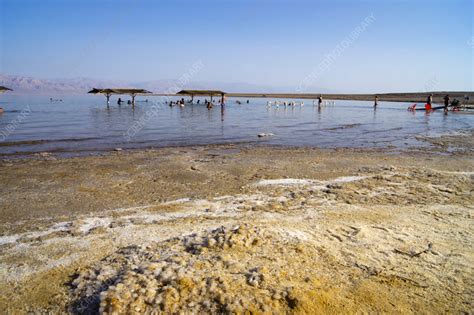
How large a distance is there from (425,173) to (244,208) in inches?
268

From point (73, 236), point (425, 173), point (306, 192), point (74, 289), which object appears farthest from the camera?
point (425, 173)

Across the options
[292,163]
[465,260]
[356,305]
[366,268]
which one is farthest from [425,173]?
[356,305]

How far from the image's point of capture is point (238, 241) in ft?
16.8

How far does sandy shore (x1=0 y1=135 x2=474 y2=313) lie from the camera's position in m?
4.03

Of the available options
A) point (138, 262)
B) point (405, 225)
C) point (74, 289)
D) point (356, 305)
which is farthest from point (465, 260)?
point (74, 289)

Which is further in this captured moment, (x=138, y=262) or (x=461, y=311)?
(x=138, y=262)

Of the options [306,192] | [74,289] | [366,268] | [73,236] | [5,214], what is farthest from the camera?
[306,192]

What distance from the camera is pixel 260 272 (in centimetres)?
434

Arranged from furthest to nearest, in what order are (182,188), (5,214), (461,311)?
(182,188)
(5,214)
(461,311)

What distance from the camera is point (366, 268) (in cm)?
471

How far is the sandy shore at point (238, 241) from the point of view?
4027 mm

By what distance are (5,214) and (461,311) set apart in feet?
28.0

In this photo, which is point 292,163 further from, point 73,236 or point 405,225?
point 73,236

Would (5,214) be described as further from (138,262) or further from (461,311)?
(461,311)
